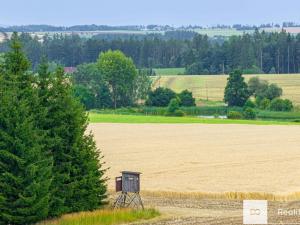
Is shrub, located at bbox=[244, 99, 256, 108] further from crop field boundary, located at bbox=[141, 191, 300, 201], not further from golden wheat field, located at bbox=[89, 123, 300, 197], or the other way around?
crop field boundary, located at bbox=[141, 191, 300, 201]

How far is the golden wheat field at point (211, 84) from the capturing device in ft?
481

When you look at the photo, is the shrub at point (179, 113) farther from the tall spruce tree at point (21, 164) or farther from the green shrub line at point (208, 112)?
the tall spruce tree at point (21, 164)

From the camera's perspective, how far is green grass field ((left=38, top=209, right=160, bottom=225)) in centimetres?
3475

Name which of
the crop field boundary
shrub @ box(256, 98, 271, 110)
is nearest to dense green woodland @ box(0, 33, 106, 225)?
the crop field boundary

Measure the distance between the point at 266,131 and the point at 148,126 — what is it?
11.7 meters

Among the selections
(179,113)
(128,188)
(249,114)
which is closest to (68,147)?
(128,188)

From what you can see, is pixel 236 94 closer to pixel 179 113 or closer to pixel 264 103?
pixel 264 103

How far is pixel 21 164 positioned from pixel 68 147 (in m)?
3.51

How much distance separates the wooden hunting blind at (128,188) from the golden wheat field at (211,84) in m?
100

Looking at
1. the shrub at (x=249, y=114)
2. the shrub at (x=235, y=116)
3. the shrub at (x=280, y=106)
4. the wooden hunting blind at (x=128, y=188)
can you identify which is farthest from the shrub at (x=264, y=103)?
the wooden hunting blind at (x=128, y=188)

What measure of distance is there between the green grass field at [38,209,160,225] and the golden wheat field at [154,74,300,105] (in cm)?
10237

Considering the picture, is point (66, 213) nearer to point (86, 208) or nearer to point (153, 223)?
point (86, 208)

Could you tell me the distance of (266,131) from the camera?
274 ft

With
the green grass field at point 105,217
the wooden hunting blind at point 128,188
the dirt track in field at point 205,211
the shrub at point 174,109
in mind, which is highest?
the shrub at point 174,109
